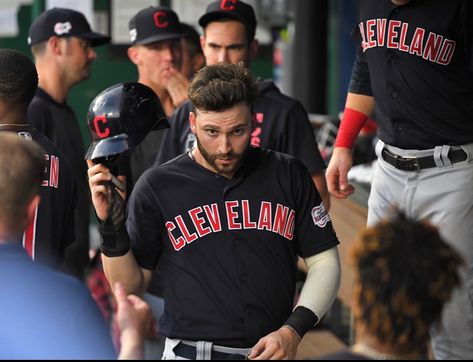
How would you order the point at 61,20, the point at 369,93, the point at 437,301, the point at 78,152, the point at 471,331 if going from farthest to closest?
the point at 61,20
the point at 78,152
the point at 369,93
the point at 471,331
the point at 437,301

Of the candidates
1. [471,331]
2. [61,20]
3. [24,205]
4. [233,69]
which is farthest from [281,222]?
[61,20]

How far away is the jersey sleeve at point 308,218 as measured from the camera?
3875mm

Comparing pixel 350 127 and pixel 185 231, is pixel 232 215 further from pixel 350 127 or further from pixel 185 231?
pixel 350 127

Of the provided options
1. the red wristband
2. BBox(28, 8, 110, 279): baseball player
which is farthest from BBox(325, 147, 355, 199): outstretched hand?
BBox(28, 8, 110, 279): baseball player

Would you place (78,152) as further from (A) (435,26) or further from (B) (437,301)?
(B) (437,301)

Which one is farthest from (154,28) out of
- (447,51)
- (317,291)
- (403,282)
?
(403,282)

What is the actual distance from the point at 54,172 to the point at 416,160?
146cm

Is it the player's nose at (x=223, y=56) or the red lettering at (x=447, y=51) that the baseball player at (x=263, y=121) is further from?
the red lettering at (x=447, y=51)

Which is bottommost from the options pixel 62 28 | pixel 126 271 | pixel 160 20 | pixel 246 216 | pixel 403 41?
pixel 126 271

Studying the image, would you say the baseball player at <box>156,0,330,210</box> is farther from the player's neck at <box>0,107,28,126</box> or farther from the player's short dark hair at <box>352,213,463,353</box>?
the player's short dark hair at <box>352,213,463,353</box>

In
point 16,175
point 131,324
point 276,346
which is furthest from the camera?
point 276,346

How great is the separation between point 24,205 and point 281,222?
1.15 m

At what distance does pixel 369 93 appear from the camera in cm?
467

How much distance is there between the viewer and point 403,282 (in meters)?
2.44
